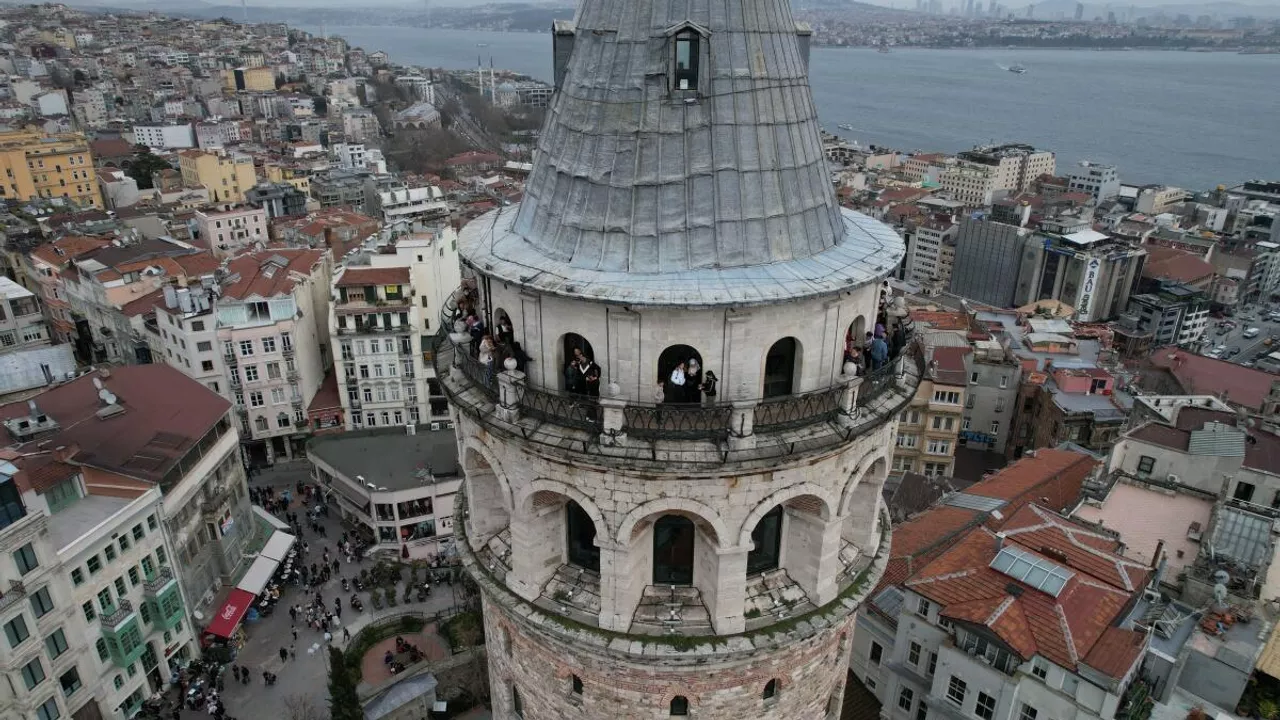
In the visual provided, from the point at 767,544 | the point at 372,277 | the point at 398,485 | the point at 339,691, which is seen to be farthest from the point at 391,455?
the point at 767,544

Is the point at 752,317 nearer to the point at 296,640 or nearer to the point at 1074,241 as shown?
the point at 296,640

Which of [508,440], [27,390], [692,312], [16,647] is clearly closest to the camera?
[692,312]

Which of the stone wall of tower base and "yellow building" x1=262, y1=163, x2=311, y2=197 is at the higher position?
the stone wall of tower base

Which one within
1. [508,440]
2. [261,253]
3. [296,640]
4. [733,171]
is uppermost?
[733,171]

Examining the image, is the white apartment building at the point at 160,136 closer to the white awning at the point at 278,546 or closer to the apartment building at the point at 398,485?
the apartment building at the point at 398,485

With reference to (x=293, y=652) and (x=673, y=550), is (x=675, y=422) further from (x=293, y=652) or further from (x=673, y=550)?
(x=293, y=652)

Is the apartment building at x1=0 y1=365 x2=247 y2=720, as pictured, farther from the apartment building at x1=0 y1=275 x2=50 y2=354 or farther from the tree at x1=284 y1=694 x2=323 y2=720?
the apartment building at x1=0 y1=275 x2=50 y2=354

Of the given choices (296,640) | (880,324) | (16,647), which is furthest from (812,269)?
(296,640)

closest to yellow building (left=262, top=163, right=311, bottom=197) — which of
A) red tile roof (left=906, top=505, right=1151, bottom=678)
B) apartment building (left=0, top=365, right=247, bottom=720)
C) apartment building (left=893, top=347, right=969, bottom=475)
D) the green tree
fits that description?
the green tree
